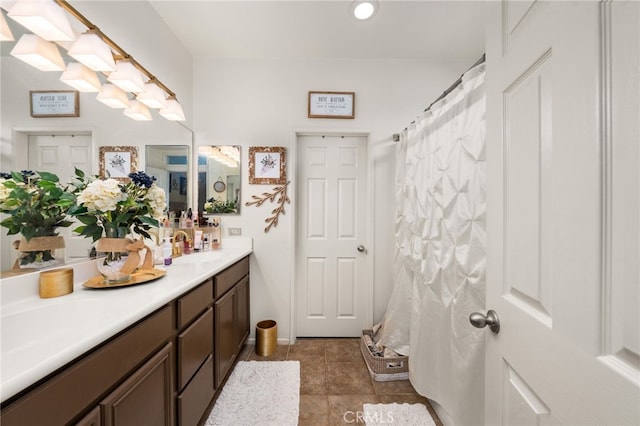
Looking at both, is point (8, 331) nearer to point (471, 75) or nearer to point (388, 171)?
point (471, 75)

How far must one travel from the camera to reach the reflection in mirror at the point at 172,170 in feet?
5.96

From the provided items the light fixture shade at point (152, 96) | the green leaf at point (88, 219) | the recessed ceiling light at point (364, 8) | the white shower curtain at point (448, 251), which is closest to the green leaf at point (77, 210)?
the green leaf at point (88, 219)

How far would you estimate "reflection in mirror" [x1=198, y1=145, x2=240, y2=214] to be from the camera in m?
2.30

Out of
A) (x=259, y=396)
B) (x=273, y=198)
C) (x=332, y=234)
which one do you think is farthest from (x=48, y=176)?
(x=332, y=234)

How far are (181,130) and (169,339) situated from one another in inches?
67.3

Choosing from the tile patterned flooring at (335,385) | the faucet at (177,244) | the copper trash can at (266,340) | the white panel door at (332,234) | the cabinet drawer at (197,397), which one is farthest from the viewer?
the white panel door at (332,234)

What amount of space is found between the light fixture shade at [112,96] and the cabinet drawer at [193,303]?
3.78 feet

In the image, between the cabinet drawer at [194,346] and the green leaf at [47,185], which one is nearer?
the green leaf at [47,185]

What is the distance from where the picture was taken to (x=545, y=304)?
22.2 inches

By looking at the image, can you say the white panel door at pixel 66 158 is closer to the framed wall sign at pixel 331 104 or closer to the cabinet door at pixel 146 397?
the cabinet door at pixel 146 397

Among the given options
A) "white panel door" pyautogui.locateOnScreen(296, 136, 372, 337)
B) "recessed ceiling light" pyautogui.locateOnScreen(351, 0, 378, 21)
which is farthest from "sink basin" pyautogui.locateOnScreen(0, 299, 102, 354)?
"recessed ceiling light" pyautogui.locateOnScreen(351, 0, 378, 21)

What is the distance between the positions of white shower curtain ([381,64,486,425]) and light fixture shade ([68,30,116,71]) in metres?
1.80

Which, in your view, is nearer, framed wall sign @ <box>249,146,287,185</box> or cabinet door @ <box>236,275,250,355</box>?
cabinet door @ <box>236,275,250,355</box>

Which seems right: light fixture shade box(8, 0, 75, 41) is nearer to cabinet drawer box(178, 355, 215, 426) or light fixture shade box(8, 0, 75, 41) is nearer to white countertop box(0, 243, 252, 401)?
white countertop box(0, 243, 252, 401)
